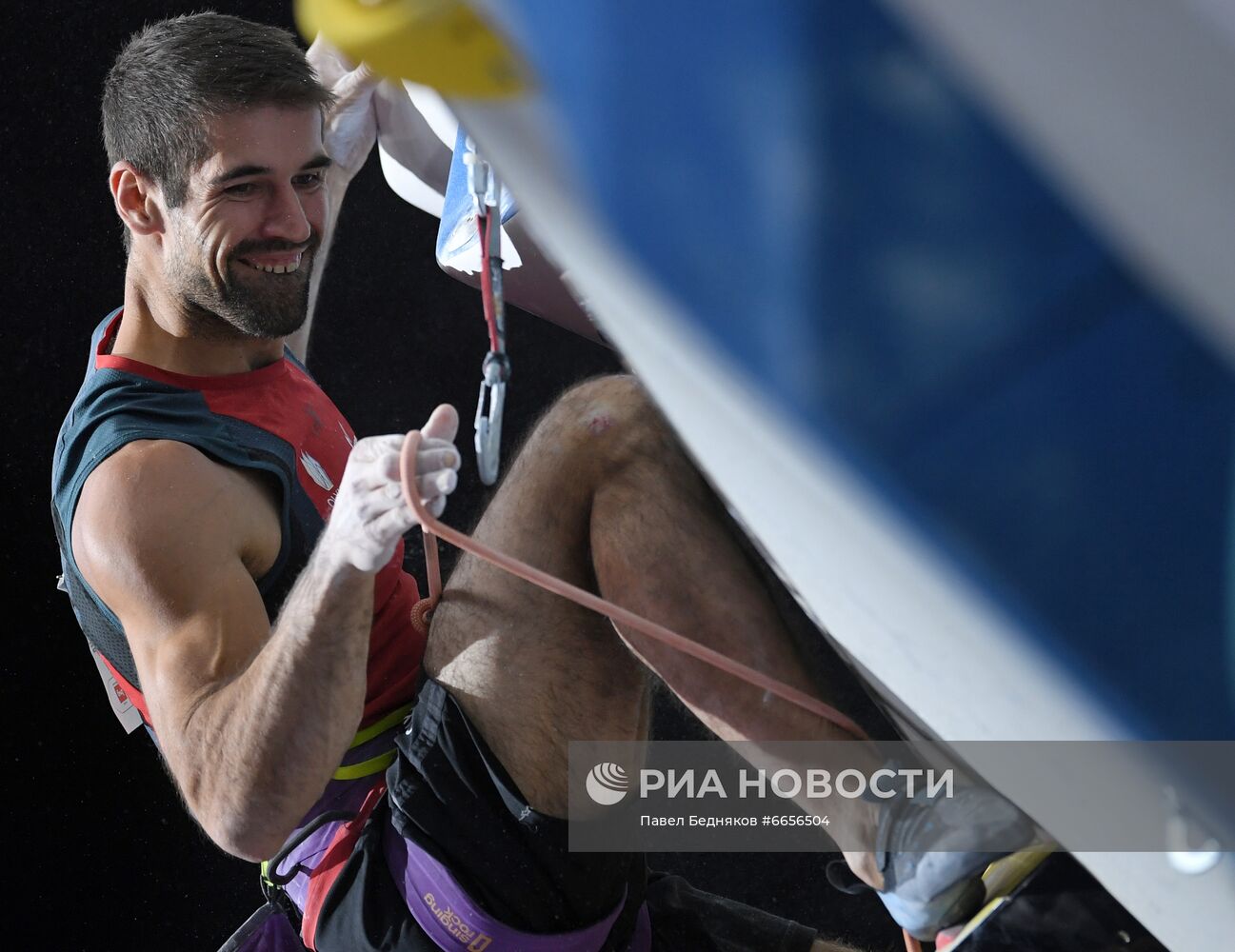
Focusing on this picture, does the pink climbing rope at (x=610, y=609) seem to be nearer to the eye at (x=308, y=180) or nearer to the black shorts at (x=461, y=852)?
the black shorts at (x=461, y=852)

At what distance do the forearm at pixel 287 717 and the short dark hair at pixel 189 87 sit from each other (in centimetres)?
38

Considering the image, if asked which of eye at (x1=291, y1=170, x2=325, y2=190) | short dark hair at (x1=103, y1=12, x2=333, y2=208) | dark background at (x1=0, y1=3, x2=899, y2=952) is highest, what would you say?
short dark hair at (x1=103, y1=12, x2=333, y2=208)

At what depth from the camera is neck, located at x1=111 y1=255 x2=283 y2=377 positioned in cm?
94

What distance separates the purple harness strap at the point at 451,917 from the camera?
812 millimetres

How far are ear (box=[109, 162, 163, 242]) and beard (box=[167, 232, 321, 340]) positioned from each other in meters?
0.04

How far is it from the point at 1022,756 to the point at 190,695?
1.45 ft

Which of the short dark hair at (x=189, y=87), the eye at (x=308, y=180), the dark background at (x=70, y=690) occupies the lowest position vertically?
the dark background at (x=70, y=690)

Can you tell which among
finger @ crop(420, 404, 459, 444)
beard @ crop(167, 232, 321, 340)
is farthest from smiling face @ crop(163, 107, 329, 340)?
finger @ crop(420, 404, 459, 444)

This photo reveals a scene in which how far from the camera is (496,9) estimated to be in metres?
0.54

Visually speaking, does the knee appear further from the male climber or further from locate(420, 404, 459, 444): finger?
locate(420, 404, 459, 444): finger

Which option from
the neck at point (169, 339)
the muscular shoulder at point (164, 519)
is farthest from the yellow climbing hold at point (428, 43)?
the neck at point (169, 339)

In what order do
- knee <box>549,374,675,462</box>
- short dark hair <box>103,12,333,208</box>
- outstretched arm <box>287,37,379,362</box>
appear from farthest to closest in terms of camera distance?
outstretched arm <box>287,37,379,362</box>
short dark hair <box>103,12,333,208</box>
knee <box>549,374,675,462</box>

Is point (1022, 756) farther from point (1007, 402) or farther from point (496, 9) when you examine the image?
point (496, 9)

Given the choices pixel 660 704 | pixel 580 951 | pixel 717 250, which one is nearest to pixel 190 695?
pixel 580 951
